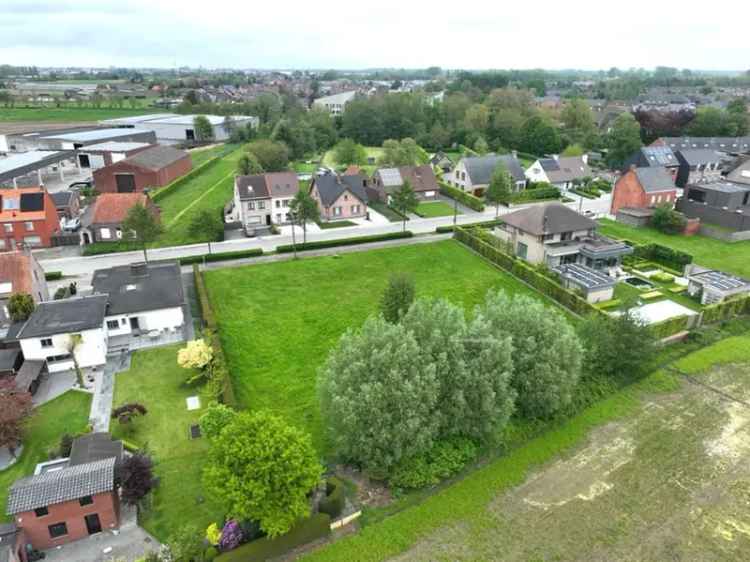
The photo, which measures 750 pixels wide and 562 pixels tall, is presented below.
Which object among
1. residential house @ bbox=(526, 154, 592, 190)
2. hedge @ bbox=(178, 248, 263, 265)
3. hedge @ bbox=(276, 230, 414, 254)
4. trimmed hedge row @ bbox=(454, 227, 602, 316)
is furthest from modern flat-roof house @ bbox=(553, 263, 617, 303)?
residential house @ bbox=(526, 154, 592, 190)

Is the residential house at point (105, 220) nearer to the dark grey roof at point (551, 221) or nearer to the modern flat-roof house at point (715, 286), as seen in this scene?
the dark grey roof at point (551, 221)

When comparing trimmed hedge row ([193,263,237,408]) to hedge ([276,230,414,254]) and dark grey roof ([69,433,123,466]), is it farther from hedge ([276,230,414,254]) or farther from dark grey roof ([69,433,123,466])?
hedge ([276,230,414,254])

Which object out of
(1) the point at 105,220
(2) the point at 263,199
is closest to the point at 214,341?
(1) the point at 105,220

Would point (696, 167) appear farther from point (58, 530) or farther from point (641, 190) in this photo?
point (58, 530)

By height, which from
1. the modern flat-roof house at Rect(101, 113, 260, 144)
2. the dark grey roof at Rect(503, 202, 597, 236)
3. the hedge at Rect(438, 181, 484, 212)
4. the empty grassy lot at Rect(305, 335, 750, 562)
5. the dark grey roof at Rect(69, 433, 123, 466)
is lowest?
the empty grassy lot at Rect(305, 335, 750, 562)

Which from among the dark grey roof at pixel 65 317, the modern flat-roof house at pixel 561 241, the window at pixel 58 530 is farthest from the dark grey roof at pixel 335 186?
the window at pixel 58 530
